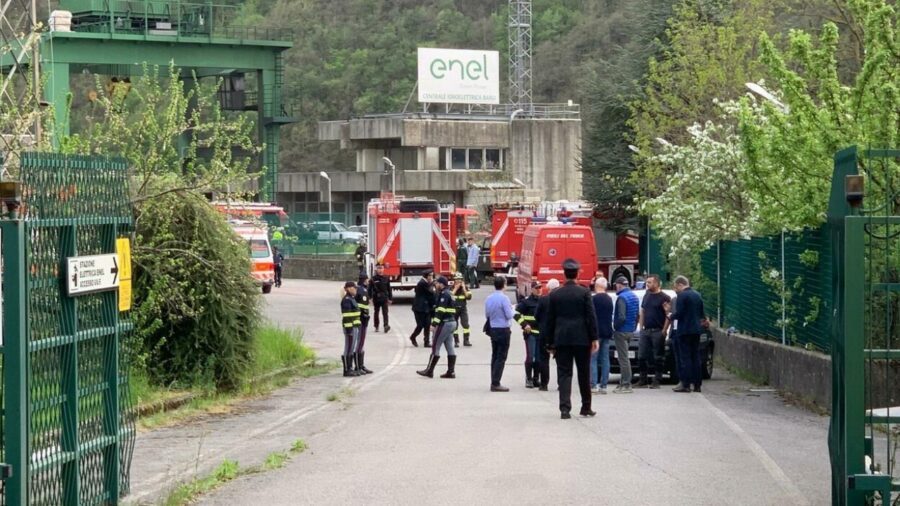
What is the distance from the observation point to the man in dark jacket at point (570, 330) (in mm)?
16062

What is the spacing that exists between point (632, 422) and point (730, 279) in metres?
11.6

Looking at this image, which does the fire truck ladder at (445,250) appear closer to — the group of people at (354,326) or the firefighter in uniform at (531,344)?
the group of people at (354,326)

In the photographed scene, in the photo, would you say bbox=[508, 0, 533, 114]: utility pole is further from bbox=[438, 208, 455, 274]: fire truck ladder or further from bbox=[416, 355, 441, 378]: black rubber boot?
bbox=[416, 355, 441, 378]: black rubber boot

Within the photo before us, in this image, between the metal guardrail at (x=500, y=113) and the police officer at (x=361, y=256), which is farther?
the metal guardrail at (x=500, y=113)

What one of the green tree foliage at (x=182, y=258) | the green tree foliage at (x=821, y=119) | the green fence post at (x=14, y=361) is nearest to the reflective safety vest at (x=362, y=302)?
the green tree foliage at (x=182, y=258)

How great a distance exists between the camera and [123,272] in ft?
34.1

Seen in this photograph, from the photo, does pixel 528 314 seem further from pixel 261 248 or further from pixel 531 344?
pixel 261 248

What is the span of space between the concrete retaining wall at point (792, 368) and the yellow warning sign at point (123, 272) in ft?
25.6

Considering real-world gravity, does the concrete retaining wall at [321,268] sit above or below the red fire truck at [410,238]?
below

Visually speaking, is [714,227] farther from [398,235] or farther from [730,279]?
[398,235]

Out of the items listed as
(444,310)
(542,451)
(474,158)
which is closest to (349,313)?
(444,310)

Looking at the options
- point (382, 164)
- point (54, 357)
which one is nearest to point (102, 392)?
point (54, 357)

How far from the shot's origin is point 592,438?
14.6m

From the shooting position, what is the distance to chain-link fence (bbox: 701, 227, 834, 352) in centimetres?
1906
